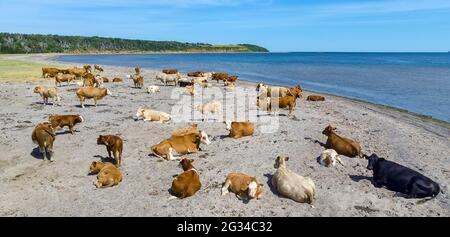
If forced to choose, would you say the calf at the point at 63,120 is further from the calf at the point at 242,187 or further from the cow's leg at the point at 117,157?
the calf at the point at 242,187

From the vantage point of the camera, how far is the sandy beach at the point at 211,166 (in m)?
9.52

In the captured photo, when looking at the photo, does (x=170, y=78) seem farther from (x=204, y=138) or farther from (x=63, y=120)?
(x=204, y=138)

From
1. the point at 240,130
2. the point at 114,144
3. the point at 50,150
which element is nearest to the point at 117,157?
Answer: the point at 114,144

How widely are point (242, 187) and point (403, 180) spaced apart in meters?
4.12

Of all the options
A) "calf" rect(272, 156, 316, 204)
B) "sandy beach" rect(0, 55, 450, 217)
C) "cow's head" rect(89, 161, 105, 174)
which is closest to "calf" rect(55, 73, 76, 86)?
"sandy beach" rect(0, 55, 450, 217)

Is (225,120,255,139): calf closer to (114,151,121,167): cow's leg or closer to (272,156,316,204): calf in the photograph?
A: (114,151,121,167): cow's leg

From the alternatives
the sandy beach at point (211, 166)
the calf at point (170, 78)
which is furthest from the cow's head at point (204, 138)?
the calf at point (170, 78)

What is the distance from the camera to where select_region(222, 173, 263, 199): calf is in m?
9.84

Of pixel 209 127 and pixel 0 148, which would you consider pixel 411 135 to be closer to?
pixel 209 127

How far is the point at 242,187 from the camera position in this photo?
32.8 feet

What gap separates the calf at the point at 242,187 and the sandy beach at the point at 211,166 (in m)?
0.20

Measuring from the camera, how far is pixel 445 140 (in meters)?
17.3
